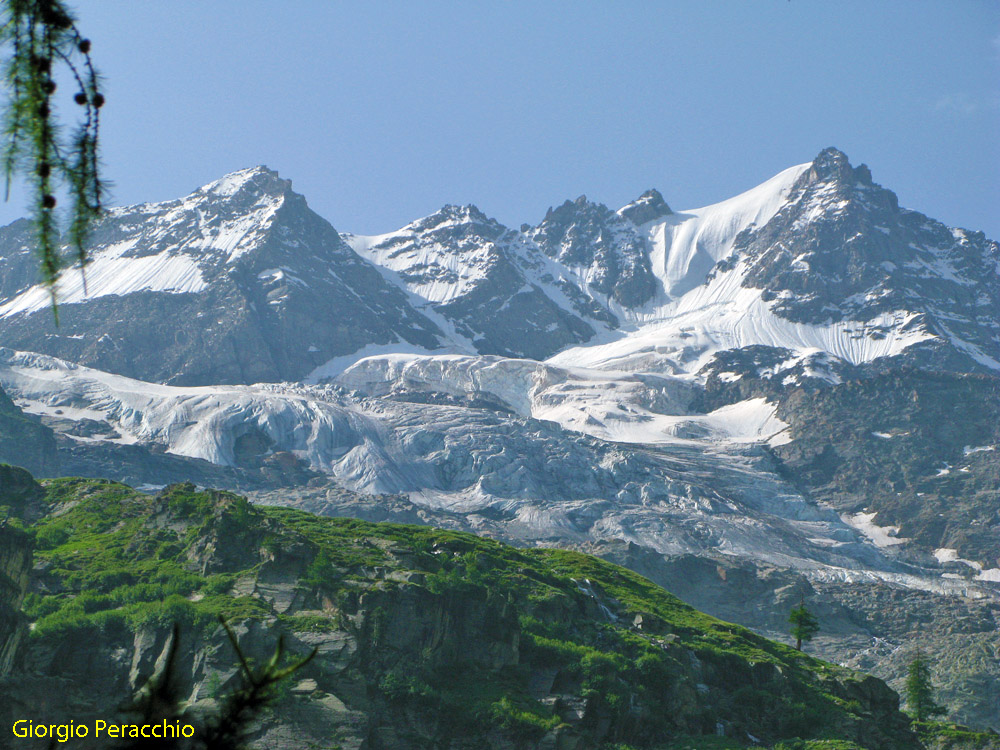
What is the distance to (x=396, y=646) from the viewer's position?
176 feet

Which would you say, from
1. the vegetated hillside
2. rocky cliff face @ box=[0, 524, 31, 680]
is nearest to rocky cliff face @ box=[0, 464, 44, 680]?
rocky cliff face @ box=[0, 524, 31, 680]

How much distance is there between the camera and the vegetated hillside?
48656mm

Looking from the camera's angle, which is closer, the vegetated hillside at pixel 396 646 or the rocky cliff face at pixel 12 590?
the rocky cliff face at pixel 12 590

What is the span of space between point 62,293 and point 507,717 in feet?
144

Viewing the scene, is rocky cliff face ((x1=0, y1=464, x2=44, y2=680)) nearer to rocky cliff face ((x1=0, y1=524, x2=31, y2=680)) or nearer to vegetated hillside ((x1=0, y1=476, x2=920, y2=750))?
rocky cliff face ((x1=0, y1=524, x2=31, y2=680))

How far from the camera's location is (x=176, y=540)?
6397cm

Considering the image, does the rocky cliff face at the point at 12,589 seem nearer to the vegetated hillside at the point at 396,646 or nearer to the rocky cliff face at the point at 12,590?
the rocky cliff face at the point at 12,590

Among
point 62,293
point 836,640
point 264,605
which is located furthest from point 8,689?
point 836,640

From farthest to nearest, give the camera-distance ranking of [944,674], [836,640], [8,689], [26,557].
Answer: [836,640] → [944,674] → [26,557] → [8,689]

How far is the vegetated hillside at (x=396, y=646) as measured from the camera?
48656 mm

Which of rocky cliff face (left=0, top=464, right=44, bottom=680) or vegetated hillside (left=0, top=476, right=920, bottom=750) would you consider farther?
vegetated hillside (left=0, top=476, right=920, bottom=750)

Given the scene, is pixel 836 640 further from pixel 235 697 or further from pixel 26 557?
pixel 235 697

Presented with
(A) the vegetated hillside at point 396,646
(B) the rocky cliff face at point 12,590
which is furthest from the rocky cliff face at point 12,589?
(A) the vegetated hillside at point 396,646

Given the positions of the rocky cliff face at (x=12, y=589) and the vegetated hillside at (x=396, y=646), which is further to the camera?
the vegetated hillside at (x=396, y=646)
